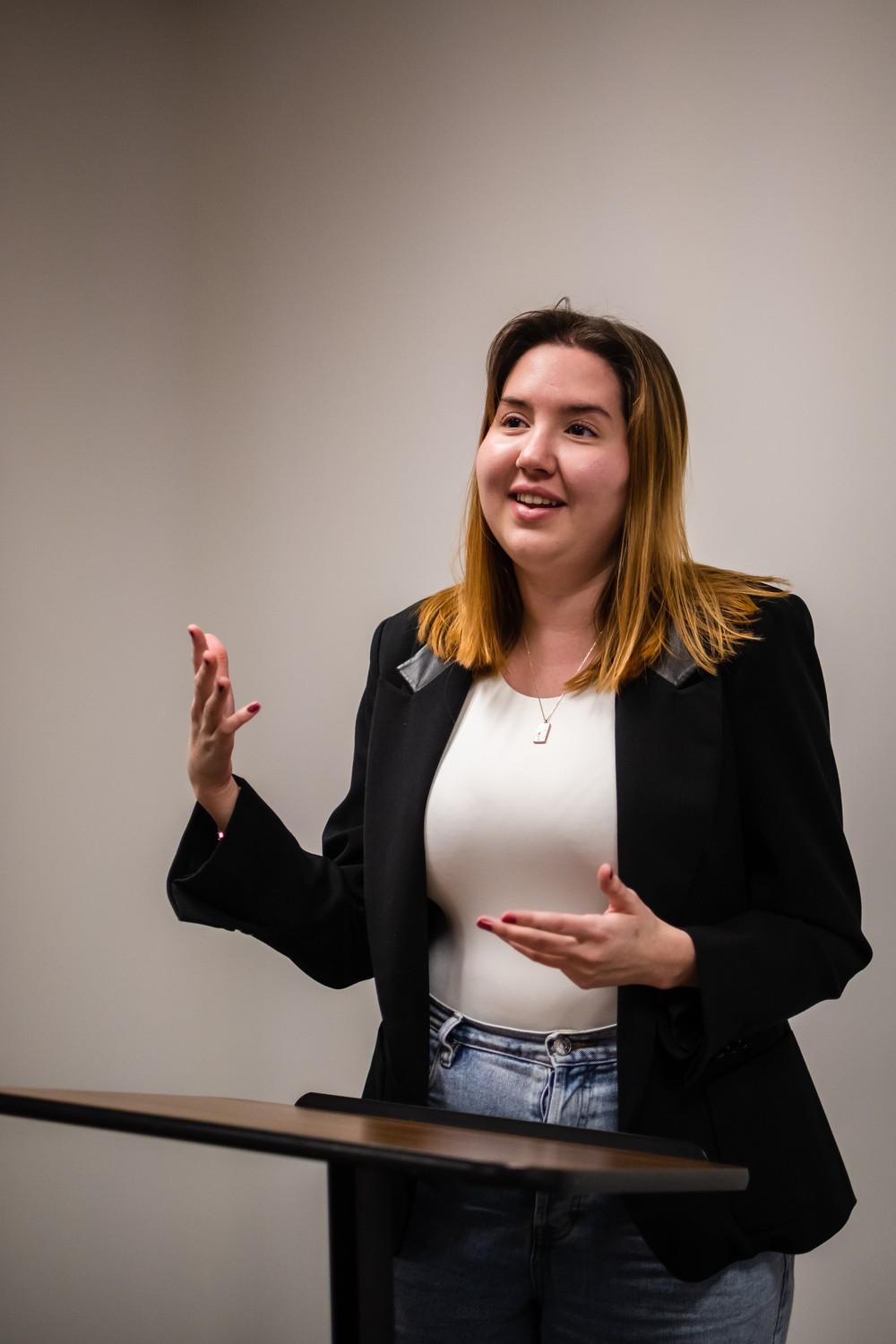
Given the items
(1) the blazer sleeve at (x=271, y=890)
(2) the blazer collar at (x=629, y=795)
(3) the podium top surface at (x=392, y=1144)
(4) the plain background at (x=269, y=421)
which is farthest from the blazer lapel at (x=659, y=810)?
(4) the plain background at (x=269, y=421)

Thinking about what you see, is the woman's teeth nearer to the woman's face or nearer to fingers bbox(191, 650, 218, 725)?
the woman's face

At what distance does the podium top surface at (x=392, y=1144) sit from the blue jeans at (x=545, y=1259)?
299 mm

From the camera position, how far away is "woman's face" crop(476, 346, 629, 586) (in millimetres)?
1471

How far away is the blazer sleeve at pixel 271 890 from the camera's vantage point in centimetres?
143

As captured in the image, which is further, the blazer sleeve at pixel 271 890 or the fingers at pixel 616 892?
the blazer sleeve at pixel 271 890

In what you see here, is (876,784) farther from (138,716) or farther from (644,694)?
(138,716)

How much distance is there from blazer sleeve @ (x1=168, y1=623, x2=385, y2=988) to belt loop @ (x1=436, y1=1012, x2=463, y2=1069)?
20 cm

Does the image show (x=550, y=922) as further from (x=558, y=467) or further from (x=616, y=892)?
(x=558, y=467)

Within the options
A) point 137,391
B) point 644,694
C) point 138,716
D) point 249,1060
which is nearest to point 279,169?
point 137,391

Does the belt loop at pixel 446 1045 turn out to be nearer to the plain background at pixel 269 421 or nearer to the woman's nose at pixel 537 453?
the woman's nose at pixel 537 453

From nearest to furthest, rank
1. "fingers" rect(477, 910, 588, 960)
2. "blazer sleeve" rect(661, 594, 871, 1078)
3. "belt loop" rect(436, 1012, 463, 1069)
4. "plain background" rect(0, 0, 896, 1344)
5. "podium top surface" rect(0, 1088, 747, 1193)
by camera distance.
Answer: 1. "podium top surface" rect(0, 1088, 747, 1193)
2. "fingers" rect(477, 910, 588, 960)
3. "blazer sleeve" rect(661, 594, 871, 1078)
4. "belt loop" rect(436, 1012, 463, 1069)
5. "plain background" rect(0, 0, 896, 1344)

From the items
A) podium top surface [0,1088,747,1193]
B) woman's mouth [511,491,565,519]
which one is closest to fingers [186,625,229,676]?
woman's mouth [511,491,565,519]

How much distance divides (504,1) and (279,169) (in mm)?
517

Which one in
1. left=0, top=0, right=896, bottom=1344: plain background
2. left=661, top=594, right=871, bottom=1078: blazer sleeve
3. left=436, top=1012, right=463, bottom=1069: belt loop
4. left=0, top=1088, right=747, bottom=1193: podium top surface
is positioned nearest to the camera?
left=0, top=1088, right=747, bottom=1193: podium top surface
